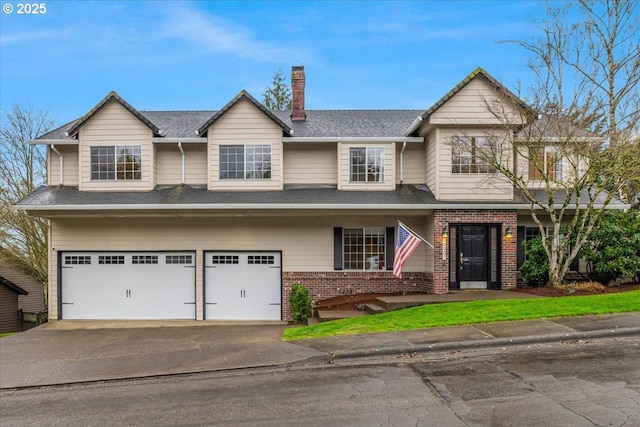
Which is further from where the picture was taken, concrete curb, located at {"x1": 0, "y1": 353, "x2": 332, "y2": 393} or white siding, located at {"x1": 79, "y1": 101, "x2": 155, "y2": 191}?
white siding, located at {"x1": 79, "y1": 101, "x2": 155, "y2": 191}

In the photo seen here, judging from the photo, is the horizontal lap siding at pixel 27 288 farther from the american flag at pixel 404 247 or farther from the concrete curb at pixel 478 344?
the concrete curb at pixel 478 344

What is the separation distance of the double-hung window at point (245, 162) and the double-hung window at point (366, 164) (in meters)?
2.84

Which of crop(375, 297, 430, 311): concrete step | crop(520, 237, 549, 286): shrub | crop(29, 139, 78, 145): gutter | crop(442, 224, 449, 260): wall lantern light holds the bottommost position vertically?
crop(375, 297, 430, 311): concrete step

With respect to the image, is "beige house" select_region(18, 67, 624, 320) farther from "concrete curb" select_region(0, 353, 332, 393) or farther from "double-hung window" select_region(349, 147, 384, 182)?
"concrete curb" select_region(0, 353, 332, 393)

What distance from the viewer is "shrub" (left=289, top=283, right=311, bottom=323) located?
1520 centimetres

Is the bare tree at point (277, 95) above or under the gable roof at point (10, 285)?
above

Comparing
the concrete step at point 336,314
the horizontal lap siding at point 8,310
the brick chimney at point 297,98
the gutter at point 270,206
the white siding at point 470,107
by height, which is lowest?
the horizontal lap siding at point 8,310

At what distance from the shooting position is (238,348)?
10.2 metres

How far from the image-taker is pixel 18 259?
1013 inches

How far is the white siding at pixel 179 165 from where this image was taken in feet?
56.3

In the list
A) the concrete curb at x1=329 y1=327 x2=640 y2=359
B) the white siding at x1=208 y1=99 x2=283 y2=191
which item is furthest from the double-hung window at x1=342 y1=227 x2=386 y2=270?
the concrete curb at x1=329 y1=327 x2=640 y2=359

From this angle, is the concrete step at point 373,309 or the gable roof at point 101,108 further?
the gable roof at point 101,108

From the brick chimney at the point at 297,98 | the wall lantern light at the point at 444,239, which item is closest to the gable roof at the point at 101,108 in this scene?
the brick chimney at the point at 297,98

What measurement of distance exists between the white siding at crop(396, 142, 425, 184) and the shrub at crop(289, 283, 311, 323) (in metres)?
5.24
